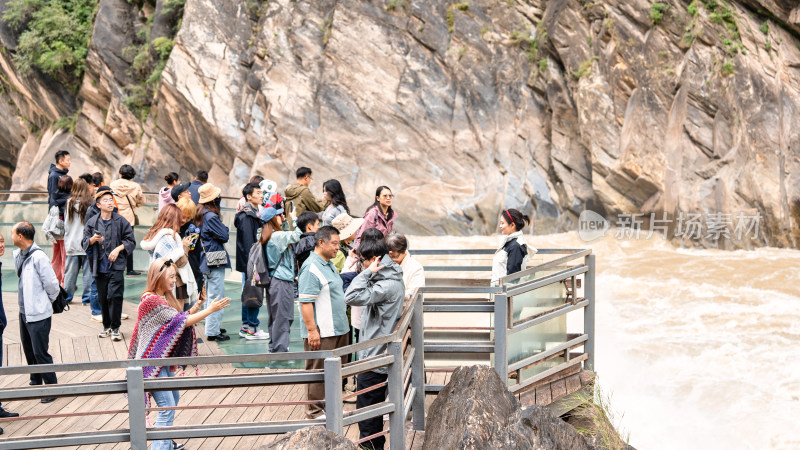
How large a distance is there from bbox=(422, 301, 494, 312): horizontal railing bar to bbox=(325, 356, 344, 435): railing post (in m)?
1.74

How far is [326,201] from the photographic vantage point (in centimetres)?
863

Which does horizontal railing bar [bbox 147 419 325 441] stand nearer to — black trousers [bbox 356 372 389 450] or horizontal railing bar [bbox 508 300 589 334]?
black trousers [bbox 356 372 389 450]

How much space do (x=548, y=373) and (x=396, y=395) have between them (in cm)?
251

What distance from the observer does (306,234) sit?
6.64 meters

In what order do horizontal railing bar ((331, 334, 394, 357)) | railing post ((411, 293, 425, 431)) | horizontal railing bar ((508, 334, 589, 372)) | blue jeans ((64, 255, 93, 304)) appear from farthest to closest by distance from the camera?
1. blue jeans ((64, 255, 93, 304))
2. horizontal railing bar ((508, 334, 589, 372))
3. railing post ((411, 293, 425, 431))
4. horizontal railing bar ((331, 334, 394, 357))

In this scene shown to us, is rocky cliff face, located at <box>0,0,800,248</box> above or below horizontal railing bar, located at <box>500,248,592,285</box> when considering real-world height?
above

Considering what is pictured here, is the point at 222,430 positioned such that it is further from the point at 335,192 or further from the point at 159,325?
→ the point at 335,192

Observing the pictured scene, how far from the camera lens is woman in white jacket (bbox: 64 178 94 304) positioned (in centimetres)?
939

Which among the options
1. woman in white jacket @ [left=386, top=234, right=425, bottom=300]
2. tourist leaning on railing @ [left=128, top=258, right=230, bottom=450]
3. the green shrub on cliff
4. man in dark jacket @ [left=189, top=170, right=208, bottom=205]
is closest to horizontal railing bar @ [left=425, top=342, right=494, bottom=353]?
woman in white jacket @ [left=386, top=234, right=425, bottom=300]

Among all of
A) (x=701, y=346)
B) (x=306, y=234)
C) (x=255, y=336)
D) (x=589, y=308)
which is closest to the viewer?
(x=306, y=234)

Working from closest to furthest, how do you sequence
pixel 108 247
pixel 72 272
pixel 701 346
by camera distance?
pixel 108 247 < pixel 72 272 < pixel 701 346

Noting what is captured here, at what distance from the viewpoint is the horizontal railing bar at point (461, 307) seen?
252 inches

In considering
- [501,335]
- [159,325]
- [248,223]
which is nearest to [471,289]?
[501,335]

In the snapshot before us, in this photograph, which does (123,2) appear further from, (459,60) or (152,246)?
(152,246)
